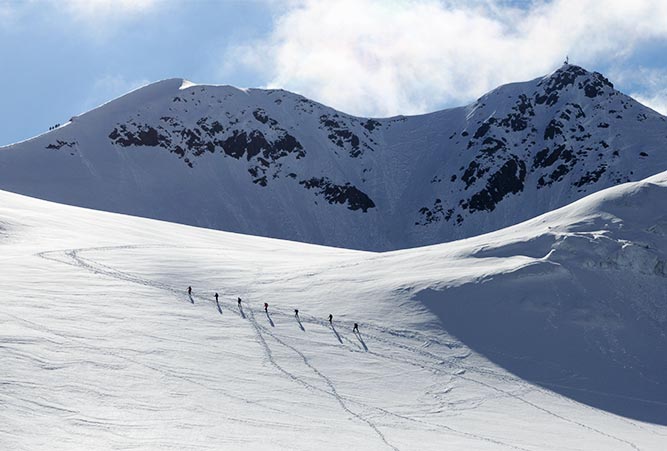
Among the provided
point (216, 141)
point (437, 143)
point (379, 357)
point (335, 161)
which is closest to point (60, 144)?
point (216, 141)

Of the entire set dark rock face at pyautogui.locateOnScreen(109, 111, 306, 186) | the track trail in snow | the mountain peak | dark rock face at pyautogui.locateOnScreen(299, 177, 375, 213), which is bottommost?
the track trail in snow

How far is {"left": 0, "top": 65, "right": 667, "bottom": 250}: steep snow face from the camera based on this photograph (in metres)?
137

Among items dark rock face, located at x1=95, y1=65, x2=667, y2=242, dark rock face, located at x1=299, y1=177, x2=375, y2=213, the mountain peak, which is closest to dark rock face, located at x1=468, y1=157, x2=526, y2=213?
dark rock face, located at x1=95, y1=65, x2=667, y2=242

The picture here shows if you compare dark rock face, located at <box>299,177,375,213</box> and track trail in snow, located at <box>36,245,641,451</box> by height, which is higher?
dark rock face, located at <box>299,177,375,213</box>

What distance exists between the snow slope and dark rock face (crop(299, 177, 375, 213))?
→ 95.4 m

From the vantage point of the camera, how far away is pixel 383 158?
175 meters

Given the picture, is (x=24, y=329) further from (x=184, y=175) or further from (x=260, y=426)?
(x=184, y=175)

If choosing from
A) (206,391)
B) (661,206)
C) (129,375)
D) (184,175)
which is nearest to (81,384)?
(129,375)

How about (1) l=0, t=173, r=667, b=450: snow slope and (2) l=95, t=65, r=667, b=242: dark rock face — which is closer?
(1) l=0, t=173, r=667, b=450: snow slope

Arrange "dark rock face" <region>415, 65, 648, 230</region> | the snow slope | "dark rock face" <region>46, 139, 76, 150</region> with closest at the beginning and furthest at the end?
the snow slope
"dark rock face" <region>46, 139, 76, 150</region>
"dark rock face" <region>415, 65, 648, 230</region>

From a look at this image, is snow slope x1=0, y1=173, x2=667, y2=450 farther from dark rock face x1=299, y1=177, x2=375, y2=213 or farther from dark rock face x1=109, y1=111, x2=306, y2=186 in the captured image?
dark rock face x1=299, y1=177, x2=375, y2=213

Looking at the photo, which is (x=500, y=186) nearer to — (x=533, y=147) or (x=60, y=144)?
(x=533, y=147)

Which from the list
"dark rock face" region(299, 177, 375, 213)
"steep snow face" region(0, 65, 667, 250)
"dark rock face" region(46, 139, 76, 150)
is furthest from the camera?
"dark rock face" region(299, 177, 375, 213)

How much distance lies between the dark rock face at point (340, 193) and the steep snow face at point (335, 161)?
0.31 meters
